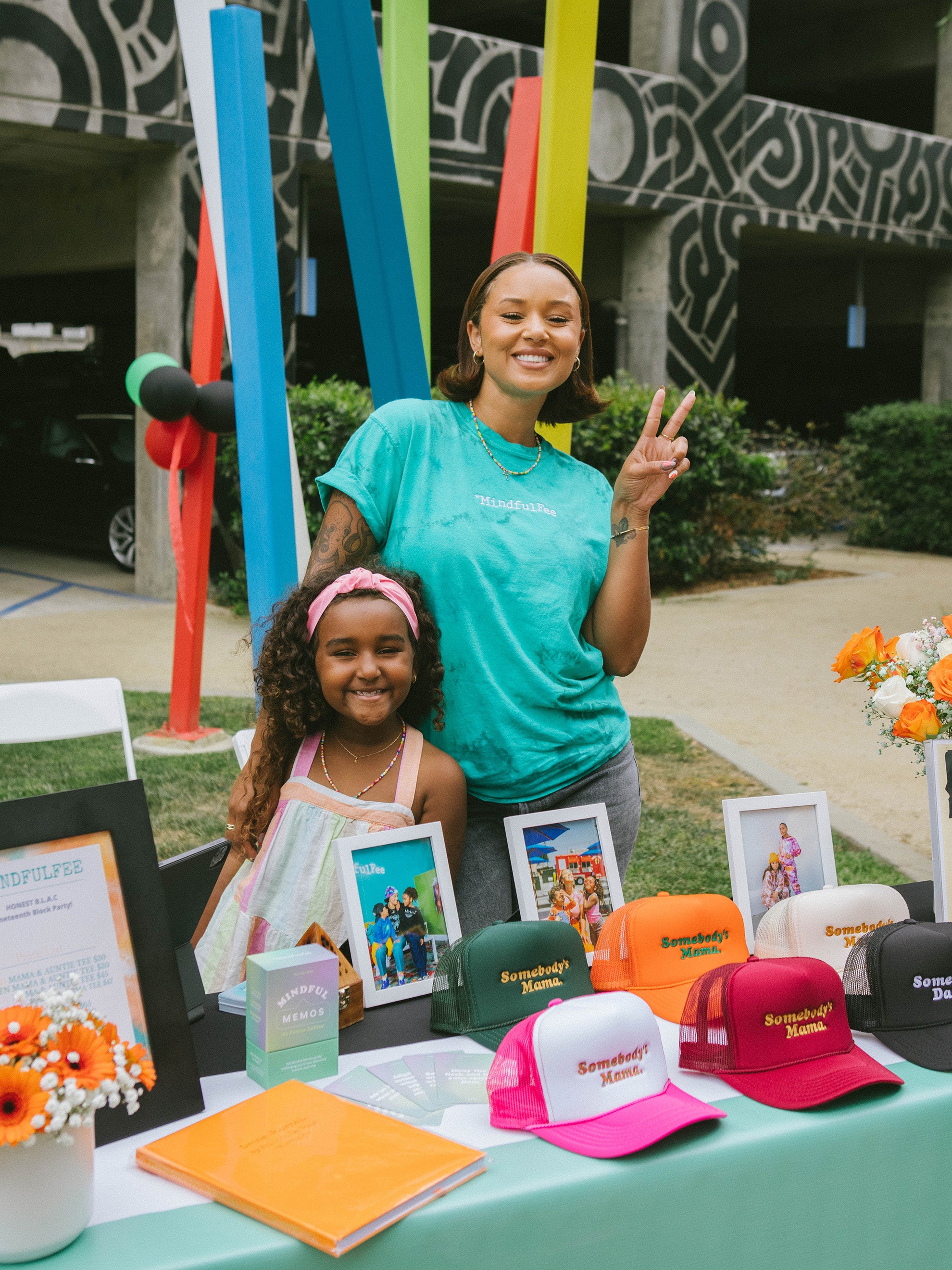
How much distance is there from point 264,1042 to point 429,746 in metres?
0.69

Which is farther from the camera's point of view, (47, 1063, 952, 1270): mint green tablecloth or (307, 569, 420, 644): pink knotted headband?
(307, 569, 420, 644): pink knotted headband

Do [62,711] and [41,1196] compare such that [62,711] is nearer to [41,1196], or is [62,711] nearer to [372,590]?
[372,590]

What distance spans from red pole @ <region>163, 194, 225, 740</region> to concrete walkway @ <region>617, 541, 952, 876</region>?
2.45 meters

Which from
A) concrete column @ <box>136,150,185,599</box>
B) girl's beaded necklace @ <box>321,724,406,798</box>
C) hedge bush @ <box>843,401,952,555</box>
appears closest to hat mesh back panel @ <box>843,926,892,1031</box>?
girl's beaded necklace @ <box>321,724,406,798</box>

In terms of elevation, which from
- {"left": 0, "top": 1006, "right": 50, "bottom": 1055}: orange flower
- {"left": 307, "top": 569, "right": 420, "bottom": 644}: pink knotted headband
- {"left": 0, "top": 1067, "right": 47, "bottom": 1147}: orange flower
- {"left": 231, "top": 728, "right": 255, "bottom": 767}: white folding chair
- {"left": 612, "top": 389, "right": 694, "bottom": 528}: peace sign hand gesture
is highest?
{"left": 612, "top": 389, "right": 694, "bottom": 528}: peace sign hand gesture

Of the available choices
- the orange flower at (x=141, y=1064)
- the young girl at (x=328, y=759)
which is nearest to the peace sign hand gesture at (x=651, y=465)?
the young girl at (x=328, y=759)

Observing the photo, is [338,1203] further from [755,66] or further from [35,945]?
[755,66]

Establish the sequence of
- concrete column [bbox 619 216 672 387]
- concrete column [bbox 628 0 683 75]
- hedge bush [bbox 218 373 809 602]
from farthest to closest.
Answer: concrete column [bbox 619 216 672 387] < concrete column [bbox 628 0 683 75] < hedge bush [bbox 218 373 809 602]

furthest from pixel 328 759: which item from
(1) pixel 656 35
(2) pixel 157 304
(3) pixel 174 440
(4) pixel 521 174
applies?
(1) pixel 656 35

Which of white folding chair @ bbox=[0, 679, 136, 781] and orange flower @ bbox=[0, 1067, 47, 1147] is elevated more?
white folding chair @ bbox=[0, 679, 136, 781]

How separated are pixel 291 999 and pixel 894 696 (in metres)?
1.17

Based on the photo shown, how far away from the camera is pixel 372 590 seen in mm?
2043

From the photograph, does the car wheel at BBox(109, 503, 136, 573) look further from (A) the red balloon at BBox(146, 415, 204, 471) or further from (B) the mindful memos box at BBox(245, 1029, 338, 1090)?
(B) the mindful memos box at BBox(245, 1029, 338, 1090)

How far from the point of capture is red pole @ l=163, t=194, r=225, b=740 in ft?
18.6
